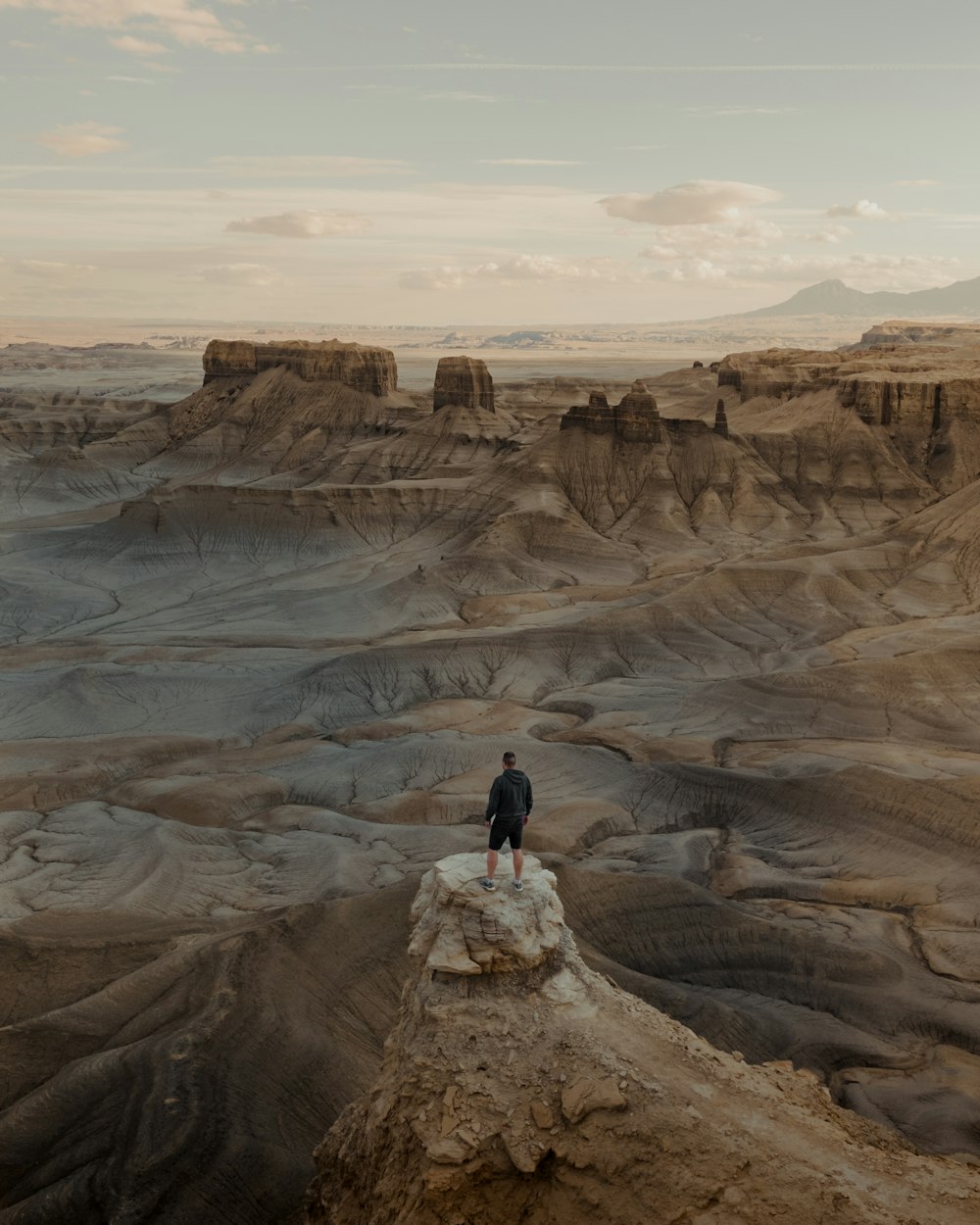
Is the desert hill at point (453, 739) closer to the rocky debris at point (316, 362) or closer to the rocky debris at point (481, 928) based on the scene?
the rocky debris at point (316, 362)

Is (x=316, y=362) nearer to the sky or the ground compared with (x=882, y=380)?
nearer to the sky

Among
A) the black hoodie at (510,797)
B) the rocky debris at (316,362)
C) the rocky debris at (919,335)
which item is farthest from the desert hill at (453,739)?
the rocky debris at (919,335)

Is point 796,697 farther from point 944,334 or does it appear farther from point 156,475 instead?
point 944,334

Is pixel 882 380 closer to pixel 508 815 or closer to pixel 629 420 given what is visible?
pixel 629 420

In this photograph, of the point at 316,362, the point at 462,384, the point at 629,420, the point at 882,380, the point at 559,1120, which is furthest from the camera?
the point at 316,362

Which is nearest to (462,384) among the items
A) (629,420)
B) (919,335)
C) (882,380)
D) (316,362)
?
(316,362)

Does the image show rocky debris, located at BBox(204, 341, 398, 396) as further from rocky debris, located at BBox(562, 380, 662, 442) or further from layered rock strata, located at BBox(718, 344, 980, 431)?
layered rock strata, located at BBox(718, 344, 980, 431)
